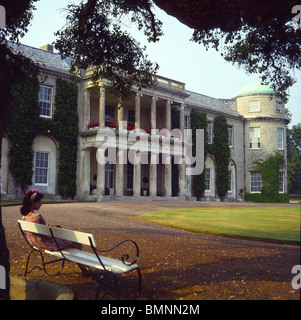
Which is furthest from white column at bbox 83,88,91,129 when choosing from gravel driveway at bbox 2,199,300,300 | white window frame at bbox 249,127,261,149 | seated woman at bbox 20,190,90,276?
seated woman at bbox 20,190,90,276

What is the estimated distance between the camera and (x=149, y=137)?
87.5 feet

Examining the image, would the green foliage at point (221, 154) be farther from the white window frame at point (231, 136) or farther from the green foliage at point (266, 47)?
the green foliage at point (266, 47)

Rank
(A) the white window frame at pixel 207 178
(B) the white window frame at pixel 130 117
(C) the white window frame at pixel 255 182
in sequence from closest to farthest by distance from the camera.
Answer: (B) the white window frame at pixel 130 117
(A) the white window frame at pixel 207 178
(C) the white window frame at pixel 255 182

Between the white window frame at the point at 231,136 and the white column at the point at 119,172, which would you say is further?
the white window frame at the point at 231,136

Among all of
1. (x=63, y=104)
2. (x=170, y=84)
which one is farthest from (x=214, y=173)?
(x=63, y=104)

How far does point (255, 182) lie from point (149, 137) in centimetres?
1554

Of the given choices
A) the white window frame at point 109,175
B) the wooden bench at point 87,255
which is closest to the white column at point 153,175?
the white window frame at point 109,175

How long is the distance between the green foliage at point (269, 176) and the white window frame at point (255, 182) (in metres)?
0.83

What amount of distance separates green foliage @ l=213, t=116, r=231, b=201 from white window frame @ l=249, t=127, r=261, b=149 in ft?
11.1

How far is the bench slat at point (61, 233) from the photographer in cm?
397

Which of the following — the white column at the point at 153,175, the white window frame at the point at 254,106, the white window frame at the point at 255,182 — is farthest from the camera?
the white window frame at the point at 255,182

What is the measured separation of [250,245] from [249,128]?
3043 centimetres

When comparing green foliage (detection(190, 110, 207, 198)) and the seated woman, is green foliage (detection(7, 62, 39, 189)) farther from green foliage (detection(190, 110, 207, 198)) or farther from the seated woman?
the seated woman

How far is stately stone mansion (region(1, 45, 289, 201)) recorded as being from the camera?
23297mm
